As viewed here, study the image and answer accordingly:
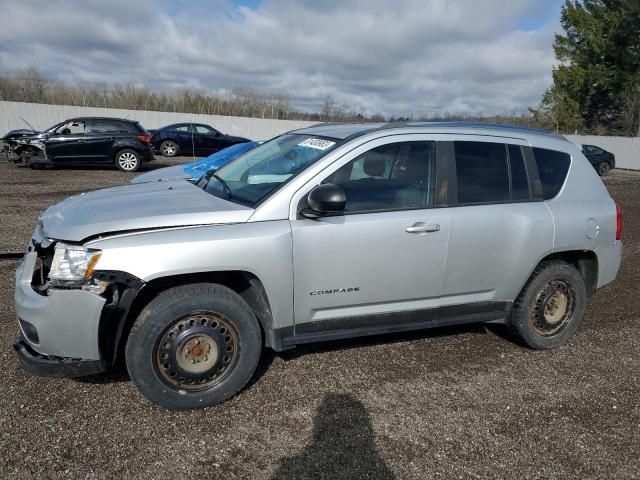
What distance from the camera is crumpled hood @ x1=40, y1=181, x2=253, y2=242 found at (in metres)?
3.00

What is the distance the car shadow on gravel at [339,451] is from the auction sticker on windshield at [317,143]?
1818 mm

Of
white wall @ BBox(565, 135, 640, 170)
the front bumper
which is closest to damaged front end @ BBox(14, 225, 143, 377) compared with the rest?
the front bumper

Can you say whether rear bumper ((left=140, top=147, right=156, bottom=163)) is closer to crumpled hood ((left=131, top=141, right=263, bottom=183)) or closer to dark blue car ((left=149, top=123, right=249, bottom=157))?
dark blue car ((left=149, top=123, right=249, bottom=157))

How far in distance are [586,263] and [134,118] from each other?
34985 millimetres

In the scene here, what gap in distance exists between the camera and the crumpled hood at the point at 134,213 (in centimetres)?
300

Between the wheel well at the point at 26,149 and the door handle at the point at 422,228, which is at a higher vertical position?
the wheel well at the point at 26,149

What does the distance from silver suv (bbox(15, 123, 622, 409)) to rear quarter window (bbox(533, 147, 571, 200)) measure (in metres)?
0.01

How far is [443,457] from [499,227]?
178 cm

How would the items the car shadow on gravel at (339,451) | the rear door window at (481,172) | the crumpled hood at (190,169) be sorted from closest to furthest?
1. the car shadow on gravel at (339,451)
2. the rear door window at (481,172)
3. the crumpled hood at (190,169)

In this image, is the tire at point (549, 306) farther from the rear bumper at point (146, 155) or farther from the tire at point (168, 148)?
the tire at point (168, 148)

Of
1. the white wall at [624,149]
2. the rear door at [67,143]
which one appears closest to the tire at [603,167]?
the white wall at [624,149]

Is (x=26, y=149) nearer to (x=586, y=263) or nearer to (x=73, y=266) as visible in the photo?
(x=73, y=266)

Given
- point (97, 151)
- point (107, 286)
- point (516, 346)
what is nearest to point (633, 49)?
point (97, 151)

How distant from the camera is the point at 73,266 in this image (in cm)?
292
